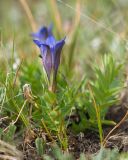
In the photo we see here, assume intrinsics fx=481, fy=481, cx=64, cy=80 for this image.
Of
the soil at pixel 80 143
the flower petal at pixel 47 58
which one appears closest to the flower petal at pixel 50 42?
the flower petal at pixel 47 58

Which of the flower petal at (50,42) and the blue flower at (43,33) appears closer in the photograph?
Answer: the flower petal at (50,42)

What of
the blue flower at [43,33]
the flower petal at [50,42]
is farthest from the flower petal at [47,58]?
the blue flower at [43,33]

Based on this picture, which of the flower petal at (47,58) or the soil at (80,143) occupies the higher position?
the flower petal at (47,58)

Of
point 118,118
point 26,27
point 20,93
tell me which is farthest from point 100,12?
point 20,93

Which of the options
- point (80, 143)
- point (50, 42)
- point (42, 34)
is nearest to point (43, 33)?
point (42, 34)

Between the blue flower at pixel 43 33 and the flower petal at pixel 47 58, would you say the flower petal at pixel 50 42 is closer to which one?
the flower petal at pixel 47 58

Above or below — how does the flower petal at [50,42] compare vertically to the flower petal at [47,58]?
above

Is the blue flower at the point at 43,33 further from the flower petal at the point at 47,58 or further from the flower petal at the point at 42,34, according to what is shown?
the flower petal at the point at 47,58

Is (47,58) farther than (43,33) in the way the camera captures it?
No

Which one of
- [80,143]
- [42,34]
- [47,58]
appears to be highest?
[42,34]

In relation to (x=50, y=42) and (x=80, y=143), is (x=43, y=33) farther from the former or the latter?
(x=80, y=143)

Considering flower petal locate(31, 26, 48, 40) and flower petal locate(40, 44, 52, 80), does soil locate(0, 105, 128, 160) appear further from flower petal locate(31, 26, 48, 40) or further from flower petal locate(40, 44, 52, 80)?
flower petal locate(31, 26, 48, 40)

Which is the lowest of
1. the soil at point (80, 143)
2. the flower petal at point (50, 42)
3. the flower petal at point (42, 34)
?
the soil at point (80, 143)
